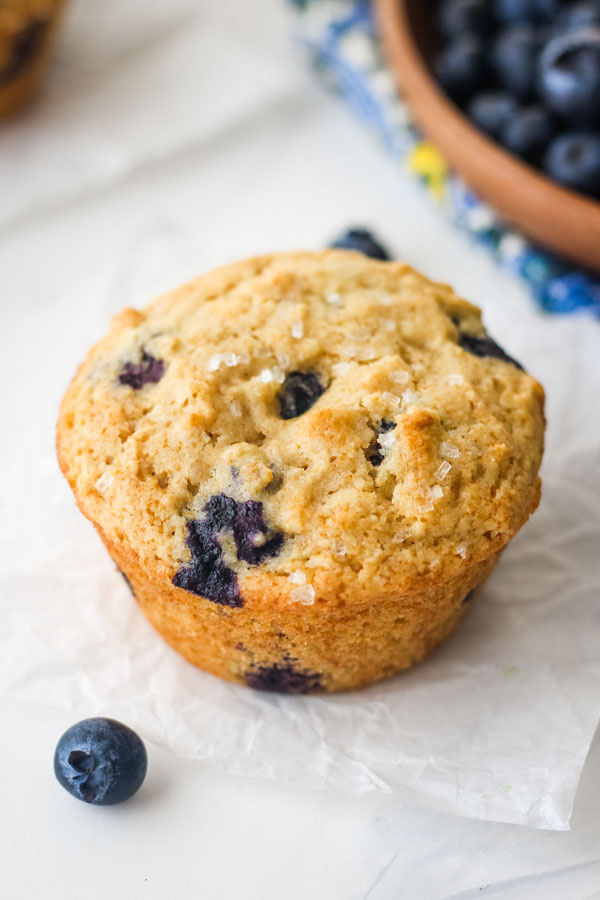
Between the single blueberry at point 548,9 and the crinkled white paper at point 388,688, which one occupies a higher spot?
the single blueberry at point 548,9

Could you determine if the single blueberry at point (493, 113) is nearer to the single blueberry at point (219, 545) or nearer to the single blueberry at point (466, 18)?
the single blueberry at point (466, 18)

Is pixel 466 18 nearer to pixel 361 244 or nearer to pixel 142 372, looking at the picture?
pixel 361 244

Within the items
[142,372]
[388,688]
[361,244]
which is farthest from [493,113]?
[388,688]

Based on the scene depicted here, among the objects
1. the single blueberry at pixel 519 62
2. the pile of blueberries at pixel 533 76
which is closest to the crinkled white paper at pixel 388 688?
the pile of blueberries at pixel 533 76

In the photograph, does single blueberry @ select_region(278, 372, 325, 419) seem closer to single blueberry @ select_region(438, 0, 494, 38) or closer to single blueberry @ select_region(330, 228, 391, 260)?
single blueberry @ select_region(330, 228, 391, 260)

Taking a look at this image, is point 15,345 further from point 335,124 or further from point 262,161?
point 335,124
